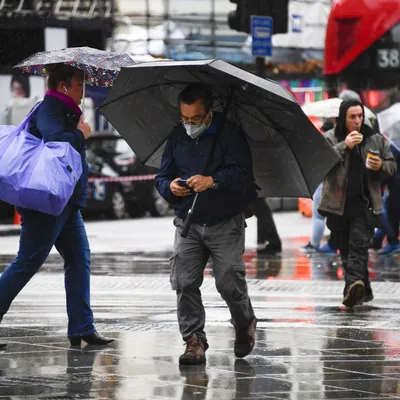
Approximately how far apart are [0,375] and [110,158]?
17.7 meters

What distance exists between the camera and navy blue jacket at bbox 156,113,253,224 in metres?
7.53

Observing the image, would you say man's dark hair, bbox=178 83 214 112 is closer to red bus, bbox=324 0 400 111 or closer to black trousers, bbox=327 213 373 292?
black trousers, bbox=327 213 373 292

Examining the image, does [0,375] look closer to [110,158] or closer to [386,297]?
[386,297]

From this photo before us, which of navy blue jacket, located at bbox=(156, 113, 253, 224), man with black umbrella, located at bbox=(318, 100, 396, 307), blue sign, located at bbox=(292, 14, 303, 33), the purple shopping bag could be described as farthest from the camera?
blue sign, located at bbox=(292, 14, 303, 33)

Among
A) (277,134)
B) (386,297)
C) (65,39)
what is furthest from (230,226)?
(65,39)

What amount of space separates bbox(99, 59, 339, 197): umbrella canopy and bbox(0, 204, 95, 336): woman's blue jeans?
27.0 inches

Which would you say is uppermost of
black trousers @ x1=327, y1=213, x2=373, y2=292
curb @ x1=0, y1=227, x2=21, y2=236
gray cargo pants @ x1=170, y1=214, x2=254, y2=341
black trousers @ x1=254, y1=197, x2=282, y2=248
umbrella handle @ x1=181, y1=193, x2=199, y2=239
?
umbrella handle @ x1=181, y1=193, x2=199, y2=239

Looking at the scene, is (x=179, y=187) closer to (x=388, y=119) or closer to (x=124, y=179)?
(x=388, y=119)

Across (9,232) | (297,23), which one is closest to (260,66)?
(9,232)

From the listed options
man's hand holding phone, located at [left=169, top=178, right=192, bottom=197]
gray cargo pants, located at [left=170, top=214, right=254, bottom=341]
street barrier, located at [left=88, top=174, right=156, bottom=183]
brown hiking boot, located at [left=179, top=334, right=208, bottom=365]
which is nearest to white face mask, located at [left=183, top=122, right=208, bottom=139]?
man's hand holding phone, located at [left=169, top=178, right=192, bottom=197]

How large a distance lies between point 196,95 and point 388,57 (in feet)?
34.6

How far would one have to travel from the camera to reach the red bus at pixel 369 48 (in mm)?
17641

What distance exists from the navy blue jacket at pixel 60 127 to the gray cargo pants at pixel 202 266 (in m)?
0.73

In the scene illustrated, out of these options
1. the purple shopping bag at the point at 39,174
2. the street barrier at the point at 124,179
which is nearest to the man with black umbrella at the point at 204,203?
the purple shopping bag at the point at 39,174
